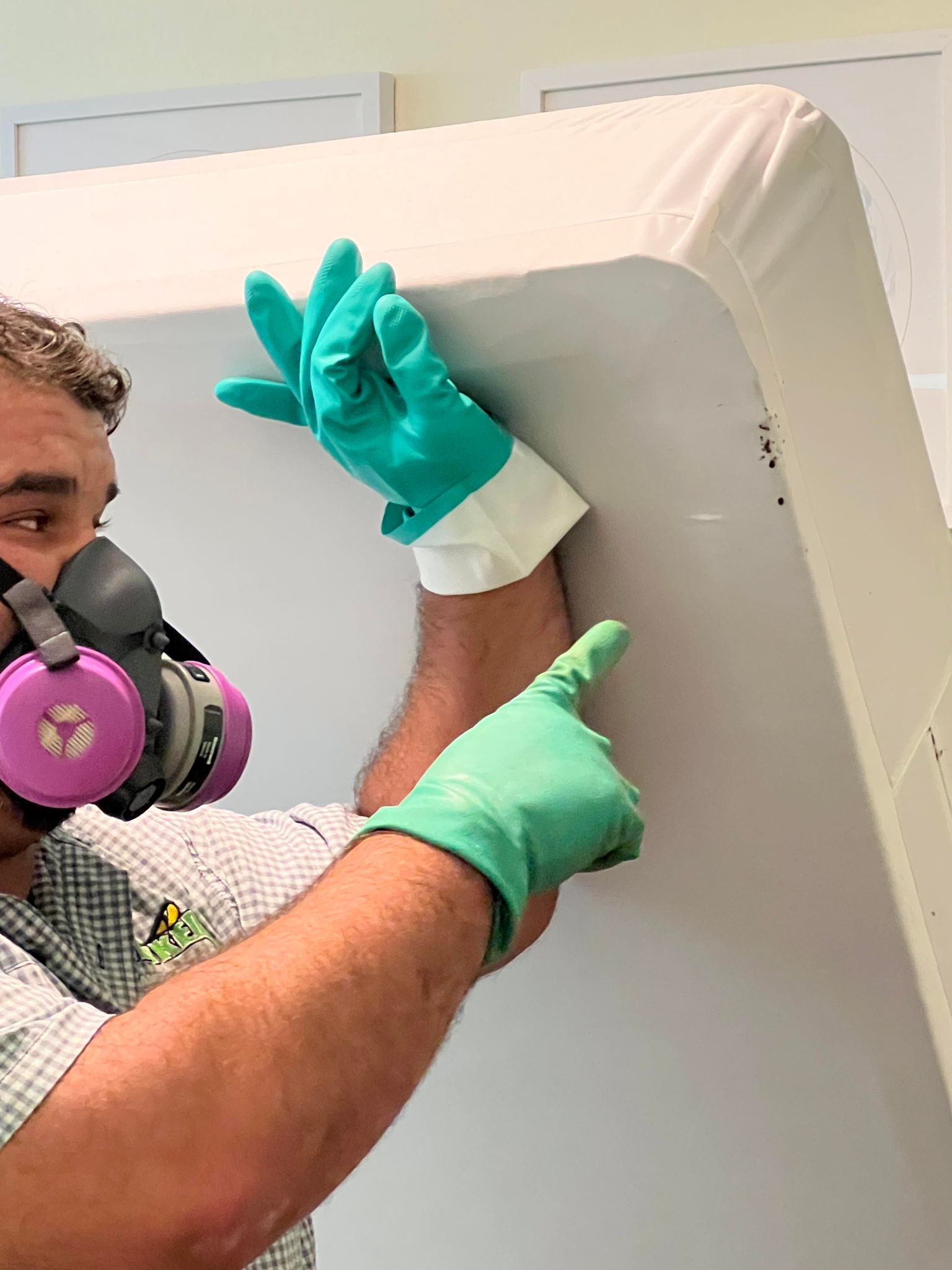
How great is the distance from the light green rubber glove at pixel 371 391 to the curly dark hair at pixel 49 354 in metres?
0.11

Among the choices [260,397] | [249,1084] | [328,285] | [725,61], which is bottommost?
[249,1084]

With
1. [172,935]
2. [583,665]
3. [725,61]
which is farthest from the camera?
[725,61]

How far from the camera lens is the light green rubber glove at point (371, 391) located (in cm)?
82

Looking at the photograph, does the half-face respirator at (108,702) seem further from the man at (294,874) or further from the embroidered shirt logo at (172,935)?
the embroidered shirt logo at (172,935)

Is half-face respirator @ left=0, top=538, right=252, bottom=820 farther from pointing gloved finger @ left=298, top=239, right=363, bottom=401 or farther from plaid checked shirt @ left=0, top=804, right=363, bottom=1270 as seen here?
pointing gloved finger @ left=298, top=239, right=363, bottom=401

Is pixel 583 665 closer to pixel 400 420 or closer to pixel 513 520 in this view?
pixel 513 520

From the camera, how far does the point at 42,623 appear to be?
2.88 feet

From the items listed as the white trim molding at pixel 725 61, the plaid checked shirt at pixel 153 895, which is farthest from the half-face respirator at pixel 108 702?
the white trim molding at pixel 725 61

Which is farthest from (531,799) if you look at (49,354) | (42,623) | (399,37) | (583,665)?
(399,37)

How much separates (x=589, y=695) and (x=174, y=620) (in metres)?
0.46

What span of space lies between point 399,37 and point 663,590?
1.76m

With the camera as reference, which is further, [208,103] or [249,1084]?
[208,103]

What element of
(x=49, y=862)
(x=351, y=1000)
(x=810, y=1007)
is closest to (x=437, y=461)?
(x=351, y=1000)

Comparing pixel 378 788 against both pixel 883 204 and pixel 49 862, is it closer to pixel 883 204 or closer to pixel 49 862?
pixel 49 862
